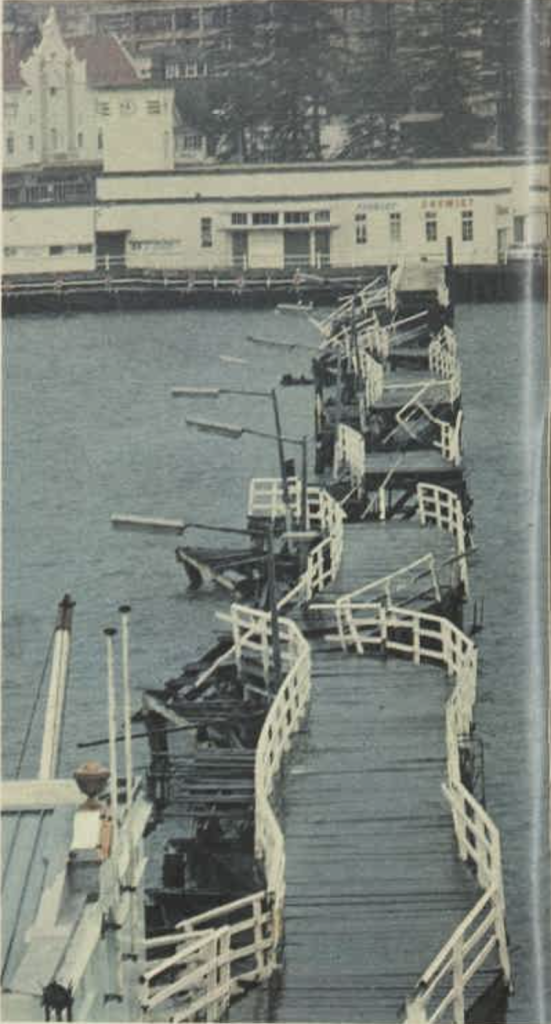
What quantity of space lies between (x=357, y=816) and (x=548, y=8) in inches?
133

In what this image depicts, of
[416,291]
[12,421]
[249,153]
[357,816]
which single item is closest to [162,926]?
[357,816]

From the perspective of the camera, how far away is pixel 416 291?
16906 millimetres

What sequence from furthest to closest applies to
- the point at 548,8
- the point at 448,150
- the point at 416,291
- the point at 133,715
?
the point at 416,291
the point at 133,715
the point at 448,150
the point at 548,8

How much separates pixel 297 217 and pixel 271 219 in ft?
0.63

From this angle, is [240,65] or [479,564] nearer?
[240,65]

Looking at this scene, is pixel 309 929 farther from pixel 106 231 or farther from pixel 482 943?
pixel 106 231

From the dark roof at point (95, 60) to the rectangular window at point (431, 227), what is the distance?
1813mm

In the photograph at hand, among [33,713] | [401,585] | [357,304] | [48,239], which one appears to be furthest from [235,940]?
[357,304]

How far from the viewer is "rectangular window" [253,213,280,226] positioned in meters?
14.9

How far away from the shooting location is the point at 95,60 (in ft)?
43.1

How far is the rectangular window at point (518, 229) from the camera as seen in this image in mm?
12157

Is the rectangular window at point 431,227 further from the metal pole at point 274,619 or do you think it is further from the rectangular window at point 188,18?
the rectangular window at point 188,18

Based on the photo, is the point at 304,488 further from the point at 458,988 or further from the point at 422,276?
the point at 458,988

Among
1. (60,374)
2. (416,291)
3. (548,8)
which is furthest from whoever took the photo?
(416,291)
